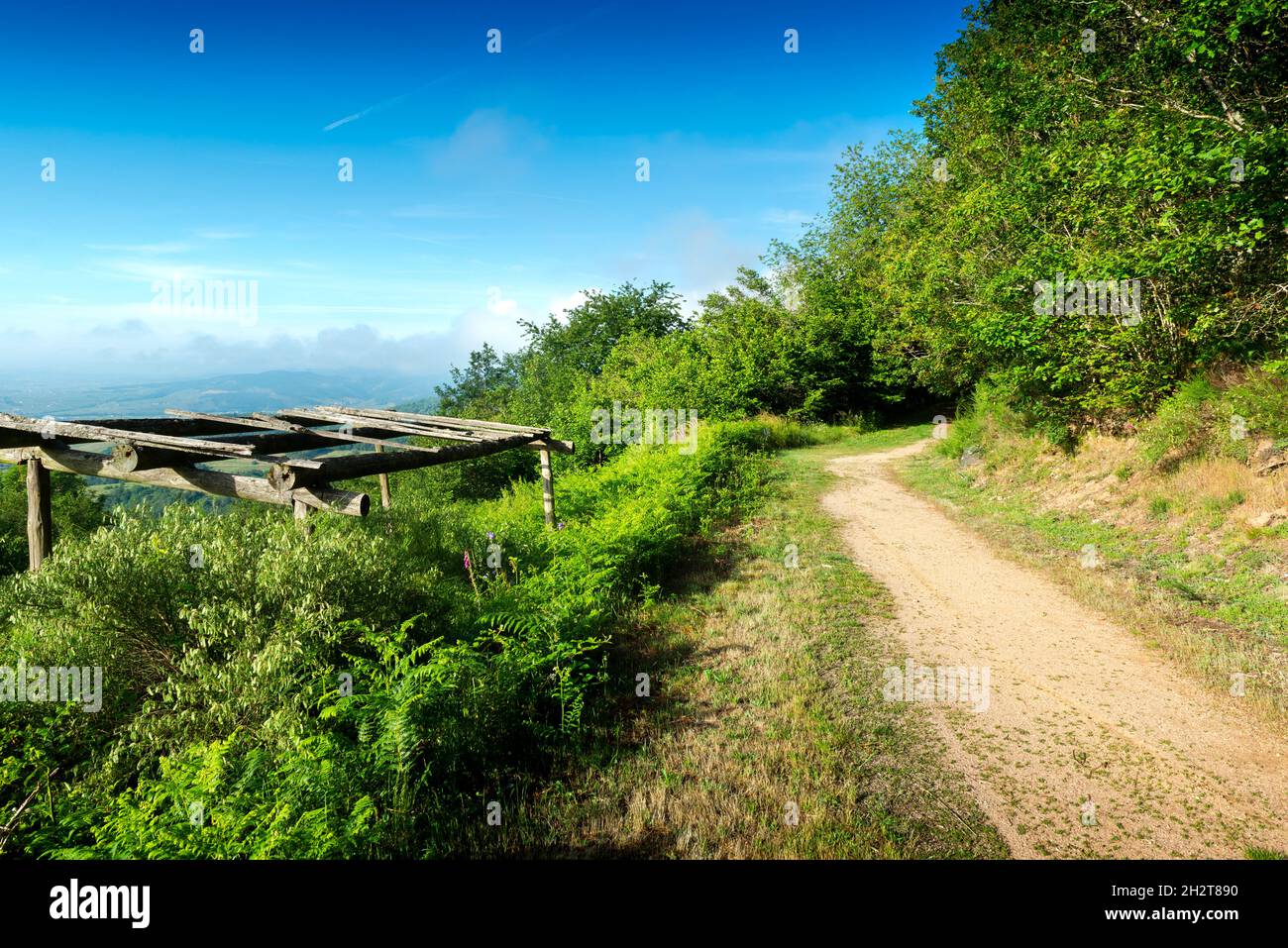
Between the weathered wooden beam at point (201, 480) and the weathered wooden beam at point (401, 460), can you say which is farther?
the weathered wooden beam at point (401, 460)

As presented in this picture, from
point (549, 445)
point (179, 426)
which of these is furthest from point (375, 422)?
point (549, 445)

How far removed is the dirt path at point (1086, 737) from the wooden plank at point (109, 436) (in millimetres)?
7975

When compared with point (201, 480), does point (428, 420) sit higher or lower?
higher

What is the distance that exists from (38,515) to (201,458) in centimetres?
202

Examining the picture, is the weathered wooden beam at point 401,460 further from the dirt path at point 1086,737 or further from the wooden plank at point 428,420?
the dirt path at point 1086,737

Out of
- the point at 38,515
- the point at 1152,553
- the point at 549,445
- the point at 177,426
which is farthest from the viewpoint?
the point at 549,445

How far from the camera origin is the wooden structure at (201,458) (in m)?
6.22

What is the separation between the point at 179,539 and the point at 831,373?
2980 cm

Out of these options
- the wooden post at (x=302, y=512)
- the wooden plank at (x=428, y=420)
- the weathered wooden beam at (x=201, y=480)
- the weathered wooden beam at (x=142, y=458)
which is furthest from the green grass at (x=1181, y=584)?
the weathered wooden beam at (x=142, y=458)

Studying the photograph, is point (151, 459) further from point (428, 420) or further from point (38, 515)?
point (428, 420)

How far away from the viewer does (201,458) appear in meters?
7.59
